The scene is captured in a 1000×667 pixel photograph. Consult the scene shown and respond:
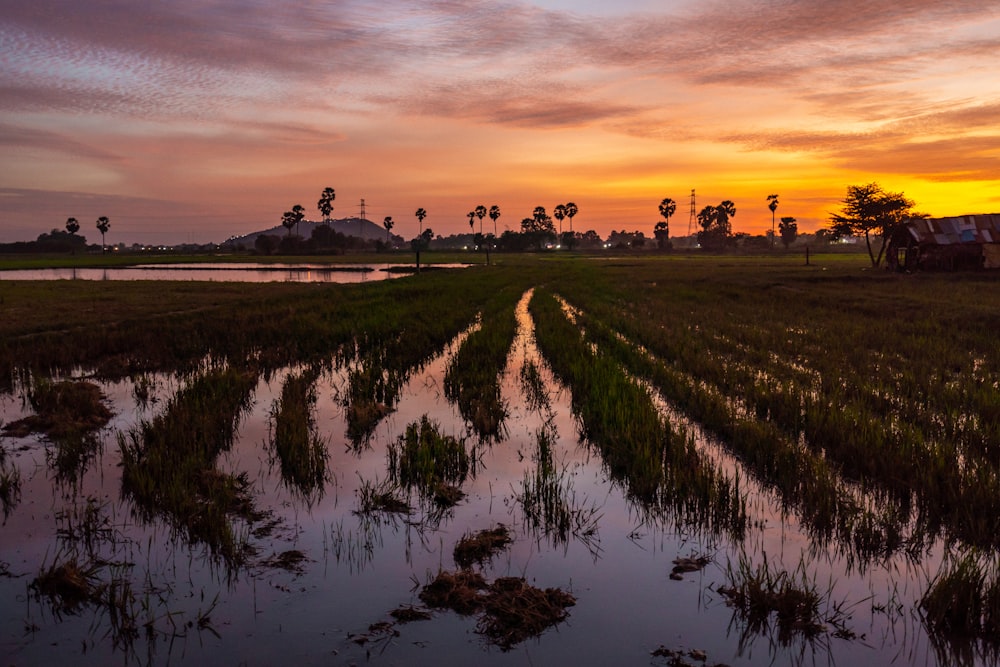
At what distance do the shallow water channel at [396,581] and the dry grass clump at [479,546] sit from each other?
0.21ft

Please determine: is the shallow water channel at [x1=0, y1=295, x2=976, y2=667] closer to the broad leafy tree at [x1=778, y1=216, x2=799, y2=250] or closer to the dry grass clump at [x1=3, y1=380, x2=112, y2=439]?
the dry grass clump at [x1=3, y1=380, x2=112, y2=439]

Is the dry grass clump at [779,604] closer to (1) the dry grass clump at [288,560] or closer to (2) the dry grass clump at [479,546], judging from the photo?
(2) the dry grass clump at [479,546]

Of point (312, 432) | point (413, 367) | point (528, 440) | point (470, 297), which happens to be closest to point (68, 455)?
point (312, 432)

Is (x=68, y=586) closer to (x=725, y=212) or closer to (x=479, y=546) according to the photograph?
(x=479, y=546)

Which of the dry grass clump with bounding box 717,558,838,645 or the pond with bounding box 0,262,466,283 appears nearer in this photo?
the dry grass clump with bounding box 717,558,838,645

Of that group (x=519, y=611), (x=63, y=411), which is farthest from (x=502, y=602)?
(x=63, y=411)

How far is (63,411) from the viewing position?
27.9 feet

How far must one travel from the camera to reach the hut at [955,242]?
3397 centimetres

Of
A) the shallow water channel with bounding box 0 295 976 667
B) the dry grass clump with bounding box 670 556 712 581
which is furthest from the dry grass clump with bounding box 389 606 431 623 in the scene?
the dry grass clump with bounding box 670 556 712 581

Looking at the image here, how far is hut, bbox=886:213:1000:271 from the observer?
3397 cm

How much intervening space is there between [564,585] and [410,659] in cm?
→ 119

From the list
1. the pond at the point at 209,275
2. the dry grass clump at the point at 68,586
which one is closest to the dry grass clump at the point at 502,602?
the dry grass clump at the point at 68,586

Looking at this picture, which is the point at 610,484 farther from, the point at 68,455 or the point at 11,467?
the point at 11,467

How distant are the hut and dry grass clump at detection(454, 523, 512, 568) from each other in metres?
39.4
